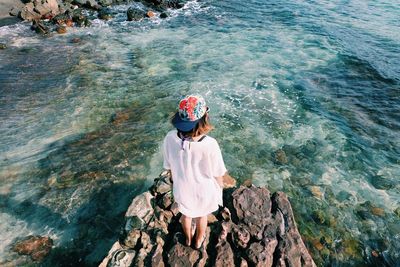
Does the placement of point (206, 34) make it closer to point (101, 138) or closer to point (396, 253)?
point (101, 138)

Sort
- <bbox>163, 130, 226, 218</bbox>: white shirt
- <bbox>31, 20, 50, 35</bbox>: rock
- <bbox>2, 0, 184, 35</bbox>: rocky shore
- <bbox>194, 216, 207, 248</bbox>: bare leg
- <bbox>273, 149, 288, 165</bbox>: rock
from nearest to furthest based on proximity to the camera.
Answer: <bbox>163, 130, 226, 218</bbox>: white shirt → <bbox>194, 216, 207, 248</bbox>: bare leg → <bbox>273, 149, 288, 165</bbox>: rock → <bbox>31, 20, 50, 35</bbox>: rock → <bbox>2, 0, 184, 35</bbox>: rocky shore

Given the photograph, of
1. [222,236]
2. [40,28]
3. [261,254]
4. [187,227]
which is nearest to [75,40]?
[40,28]

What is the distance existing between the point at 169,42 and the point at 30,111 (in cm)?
878

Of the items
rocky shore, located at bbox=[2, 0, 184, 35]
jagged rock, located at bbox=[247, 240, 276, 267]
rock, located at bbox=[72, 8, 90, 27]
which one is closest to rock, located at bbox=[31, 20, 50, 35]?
rocky shore, located at bbox=[2, 0, 184, 35]

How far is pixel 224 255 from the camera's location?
530 centimetres

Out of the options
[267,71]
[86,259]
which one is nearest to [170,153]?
[86,259]

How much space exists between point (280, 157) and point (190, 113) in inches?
234

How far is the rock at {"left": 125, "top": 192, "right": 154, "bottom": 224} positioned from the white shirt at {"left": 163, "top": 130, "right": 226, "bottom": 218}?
4.42 feet

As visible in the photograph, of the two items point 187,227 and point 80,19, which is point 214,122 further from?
point 80,19

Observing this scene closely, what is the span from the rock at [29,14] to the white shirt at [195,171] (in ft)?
68.5

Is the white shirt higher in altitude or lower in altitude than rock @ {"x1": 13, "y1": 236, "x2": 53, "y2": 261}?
higher

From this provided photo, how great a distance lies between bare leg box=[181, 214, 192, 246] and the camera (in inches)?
200

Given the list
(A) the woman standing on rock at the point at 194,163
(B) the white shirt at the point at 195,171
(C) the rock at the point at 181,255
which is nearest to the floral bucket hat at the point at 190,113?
(A) the woman standing on rock at the point at 194,163

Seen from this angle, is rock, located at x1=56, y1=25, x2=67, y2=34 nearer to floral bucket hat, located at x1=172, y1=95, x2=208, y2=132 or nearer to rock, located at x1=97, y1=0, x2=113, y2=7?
rock, located at x1=97, y1=0, x2=113, y2=7
